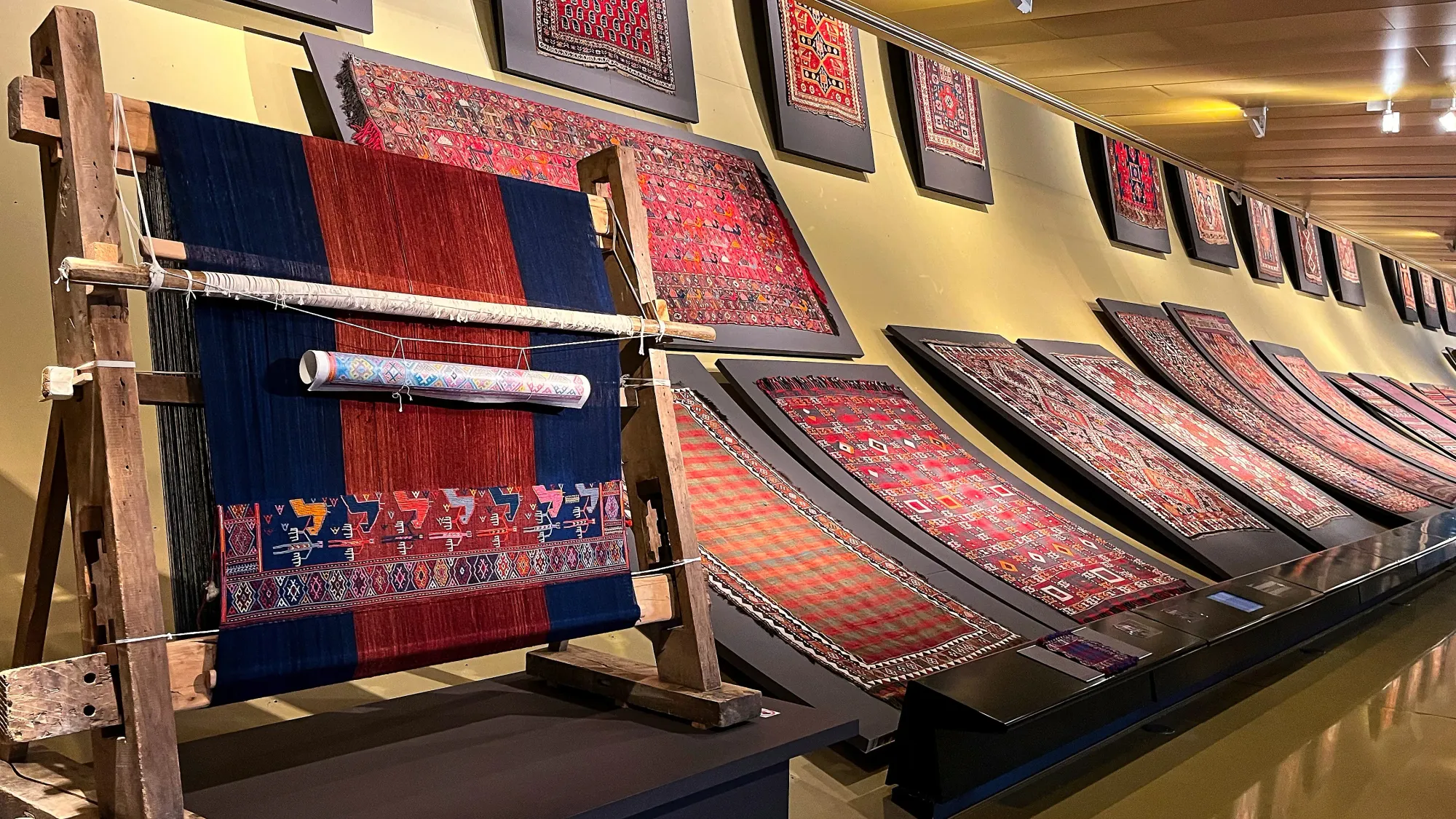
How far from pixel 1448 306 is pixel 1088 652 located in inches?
647

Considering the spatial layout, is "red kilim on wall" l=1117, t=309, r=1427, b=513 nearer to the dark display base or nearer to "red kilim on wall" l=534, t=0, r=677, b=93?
"red kilim on wall" l=534, t=0, r=677, b=93

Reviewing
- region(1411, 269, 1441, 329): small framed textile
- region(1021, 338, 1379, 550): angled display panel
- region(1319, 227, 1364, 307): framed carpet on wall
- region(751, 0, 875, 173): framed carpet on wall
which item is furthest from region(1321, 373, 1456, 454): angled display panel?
region(751, 0, 875, 173): framed carpet on wall

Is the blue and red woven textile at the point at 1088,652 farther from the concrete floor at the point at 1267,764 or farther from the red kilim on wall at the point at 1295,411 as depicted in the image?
the red kilim on wall at the point at 1295,411

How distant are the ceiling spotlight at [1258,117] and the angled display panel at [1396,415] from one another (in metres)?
4.97

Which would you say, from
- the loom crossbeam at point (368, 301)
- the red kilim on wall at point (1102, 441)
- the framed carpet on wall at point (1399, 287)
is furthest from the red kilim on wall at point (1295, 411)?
the framed carpet on wall at point (1399, 287)

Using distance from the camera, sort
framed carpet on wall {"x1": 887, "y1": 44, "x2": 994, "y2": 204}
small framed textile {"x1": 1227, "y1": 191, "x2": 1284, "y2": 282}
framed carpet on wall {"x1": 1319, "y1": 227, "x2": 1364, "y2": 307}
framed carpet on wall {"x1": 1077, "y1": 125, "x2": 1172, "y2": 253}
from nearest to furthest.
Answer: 1. framed carpet on wall {"x1": 887, "y1": 44, "x2": 994, "y2": 204}
2. framed carpet on wall {"x1": 1077, "y1": 125, "x2": 1172, "y2": 253}
3. small framed textile {"x1": 1227, "y1": 191, "x2": 1284, "y2": 282}
4. framed carpet on wall {"x1": 1319, "y1": 227, "x2": 1364, "y2": 307}

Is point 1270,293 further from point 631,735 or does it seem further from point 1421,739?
point 631,735

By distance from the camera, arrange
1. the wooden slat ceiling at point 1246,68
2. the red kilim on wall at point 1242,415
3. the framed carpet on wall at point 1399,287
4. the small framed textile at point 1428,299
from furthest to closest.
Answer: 1. the small framed textile at point 1428,299
2. the framed carpet on wall at point 1399,287
3. the red kilim on wall at point 1242,415
4. the wooden slat ceiling at point 1246,68

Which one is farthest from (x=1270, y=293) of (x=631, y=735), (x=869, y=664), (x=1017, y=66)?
(x=631, y=735)

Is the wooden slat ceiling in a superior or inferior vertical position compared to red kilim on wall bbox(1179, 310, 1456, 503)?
superior

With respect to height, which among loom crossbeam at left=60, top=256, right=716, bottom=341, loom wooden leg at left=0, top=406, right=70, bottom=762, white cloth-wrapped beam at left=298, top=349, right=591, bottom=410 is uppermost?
loom crossbeam at left=60, top=256, right=716, bottom=341

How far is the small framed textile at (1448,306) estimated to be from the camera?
1568 centimetres

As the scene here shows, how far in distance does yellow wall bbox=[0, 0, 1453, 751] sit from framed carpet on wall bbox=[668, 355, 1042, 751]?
43cm

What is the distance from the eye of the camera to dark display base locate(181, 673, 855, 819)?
1.54 metres
